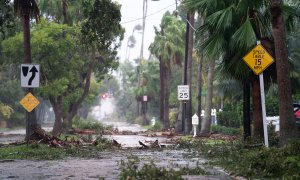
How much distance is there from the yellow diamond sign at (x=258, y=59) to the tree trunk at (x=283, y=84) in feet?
3.34

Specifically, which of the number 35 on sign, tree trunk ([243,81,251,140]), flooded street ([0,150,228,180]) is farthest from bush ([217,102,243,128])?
flooded street ([0,150,228,180])

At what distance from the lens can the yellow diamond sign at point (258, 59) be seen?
47.2 feet

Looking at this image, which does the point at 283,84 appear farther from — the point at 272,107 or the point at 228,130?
the point at 228,130

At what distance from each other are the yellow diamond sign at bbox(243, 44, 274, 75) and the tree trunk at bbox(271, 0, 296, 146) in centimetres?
102

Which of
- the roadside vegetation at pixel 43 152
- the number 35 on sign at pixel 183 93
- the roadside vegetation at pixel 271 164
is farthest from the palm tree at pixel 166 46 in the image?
the roadside vegetation at pixel 271 164

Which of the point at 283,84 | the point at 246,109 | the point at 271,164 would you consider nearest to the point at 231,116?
the point at 246,109

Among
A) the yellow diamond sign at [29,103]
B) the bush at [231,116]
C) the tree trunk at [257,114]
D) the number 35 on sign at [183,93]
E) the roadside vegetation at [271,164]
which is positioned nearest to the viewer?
the roadside vegetation at [271,164]

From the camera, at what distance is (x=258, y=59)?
14.4 metres

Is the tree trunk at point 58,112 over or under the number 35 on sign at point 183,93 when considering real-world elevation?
under

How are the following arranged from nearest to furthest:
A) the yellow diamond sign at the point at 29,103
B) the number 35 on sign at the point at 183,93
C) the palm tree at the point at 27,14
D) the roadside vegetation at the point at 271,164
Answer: the roadside vegetation at the point at 271,164, the yellow diamond sign at the point at 29,103, the palm tree at the point at 27,14, the number 35 on sign at the point at 183,93

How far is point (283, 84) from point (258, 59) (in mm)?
1457

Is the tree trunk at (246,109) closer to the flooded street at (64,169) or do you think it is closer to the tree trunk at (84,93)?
the flooded street at (64,169)

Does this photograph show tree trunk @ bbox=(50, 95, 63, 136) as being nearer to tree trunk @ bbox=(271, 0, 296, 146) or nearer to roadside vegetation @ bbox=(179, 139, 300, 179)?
roadside vegetation @ bbox=(179, 139, 300, 179)

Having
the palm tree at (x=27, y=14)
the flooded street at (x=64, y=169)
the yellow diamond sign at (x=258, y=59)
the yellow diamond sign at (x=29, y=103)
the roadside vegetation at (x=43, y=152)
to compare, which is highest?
the palm tree at (x=27, y=14)
